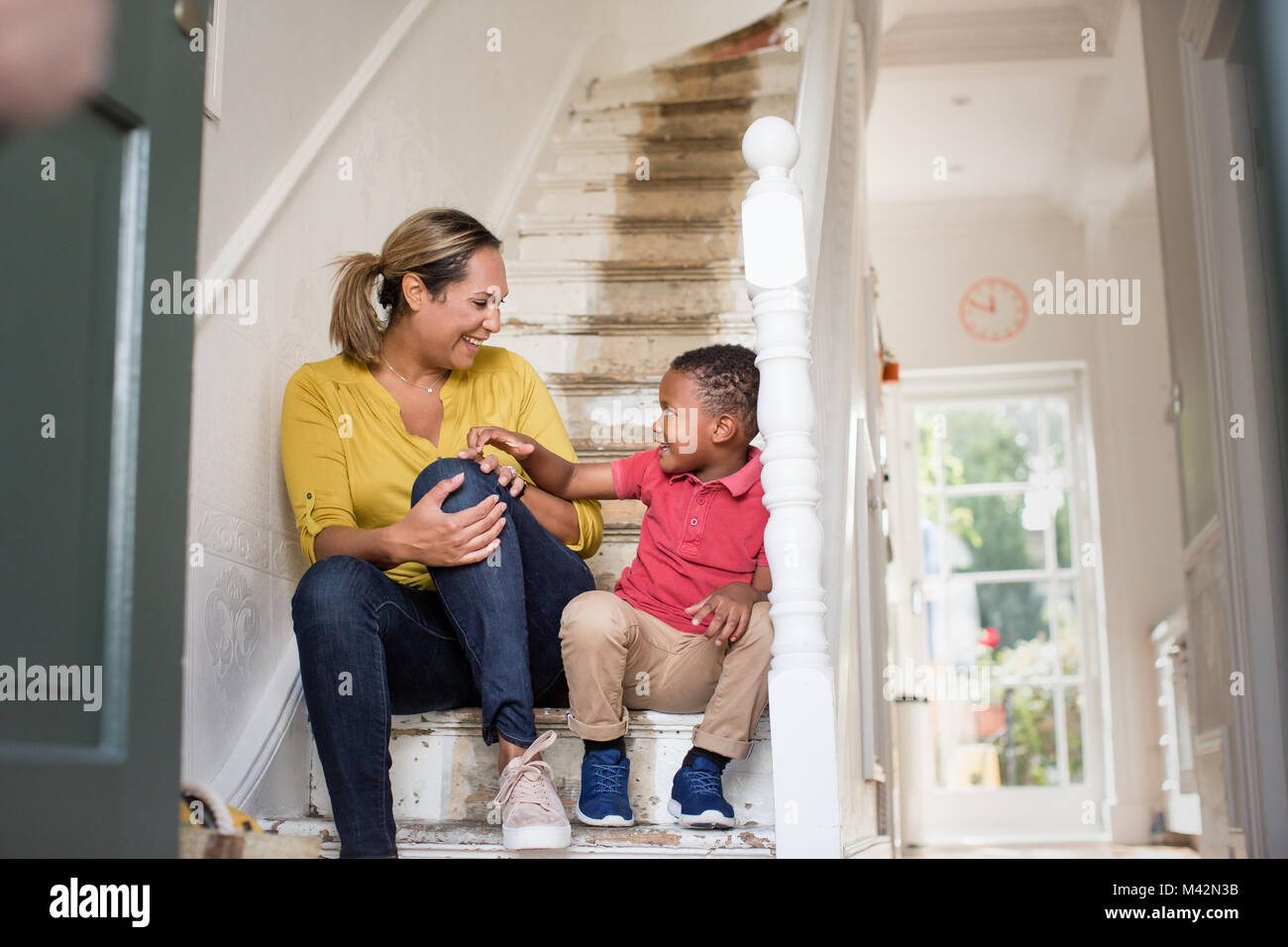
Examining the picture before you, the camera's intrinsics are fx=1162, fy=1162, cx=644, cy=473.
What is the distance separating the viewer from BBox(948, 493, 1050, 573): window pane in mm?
5617

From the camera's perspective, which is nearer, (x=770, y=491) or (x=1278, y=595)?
(x=770, y=491)

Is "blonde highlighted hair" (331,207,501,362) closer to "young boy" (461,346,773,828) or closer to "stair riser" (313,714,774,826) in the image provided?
"young boy" (461,346,773,828)

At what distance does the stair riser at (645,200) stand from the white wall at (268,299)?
737 millimetres

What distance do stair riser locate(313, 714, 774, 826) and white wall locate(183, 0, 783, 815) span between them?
19cm

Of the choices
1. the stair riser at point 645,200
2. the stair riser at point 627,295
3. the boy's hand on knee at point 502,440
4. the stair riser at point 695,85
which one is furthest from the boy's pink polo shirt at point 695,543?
the stair riser at point 695,85

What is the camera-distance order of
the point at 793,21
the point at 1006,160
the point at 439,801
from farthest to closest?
1. the point at 1006,160
2. the point at 793,21
3. the point at 439,801

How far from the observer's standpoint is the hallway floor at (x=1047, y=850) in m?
4.18

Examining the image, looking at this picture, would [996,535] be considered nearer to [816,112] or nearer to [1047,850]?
[1047,850]

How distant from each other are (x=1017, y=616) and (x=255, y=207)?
180 inches

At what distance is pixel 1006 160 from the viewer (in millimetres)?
5500

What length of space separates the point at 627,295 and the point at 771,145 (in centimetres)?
154
